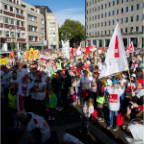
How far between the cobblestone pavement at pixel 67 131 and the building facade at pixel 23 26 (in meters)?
26.2

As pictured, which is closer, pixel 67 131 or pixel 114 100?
pixel 114 100

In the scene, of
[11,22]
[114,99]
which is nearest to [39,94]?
[114,99]

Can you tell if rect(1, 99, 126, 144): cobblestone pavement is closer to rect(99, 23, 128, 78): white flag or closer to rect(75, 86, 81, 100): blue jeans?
rect(75, 86, 81, 100): blue jeans

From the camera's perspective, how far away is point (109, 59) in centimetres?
398

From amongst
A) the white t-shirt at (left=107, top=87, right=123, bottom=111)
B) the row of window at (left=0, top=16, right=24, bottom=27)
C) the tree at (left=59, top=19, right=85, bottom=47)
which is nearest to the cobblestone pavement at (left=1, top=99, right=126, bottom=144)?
the white t-shirt at (left=107, top=87, right=123, bottom=111)

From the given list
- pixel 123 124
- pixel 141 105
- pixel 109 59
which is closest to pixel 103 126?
pixel 123 124

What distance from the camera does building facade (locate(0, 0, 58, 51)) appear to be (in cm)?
3625

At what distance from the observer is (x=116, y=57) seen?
12.8ft

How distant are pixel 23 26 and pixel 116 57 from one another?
45535 mm

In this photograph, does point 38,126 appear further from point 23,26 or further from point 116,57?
point 23,26

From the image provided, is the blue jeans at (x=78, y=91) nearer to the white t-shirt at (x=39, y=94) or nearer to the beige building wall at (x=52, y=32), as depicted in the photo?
the white t-shirt at (x=39, y=94)

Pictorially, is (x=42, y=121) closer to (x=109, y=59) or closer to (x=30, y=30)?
(x=109, y=59)

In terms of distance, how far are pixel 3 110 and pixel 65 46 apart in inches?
342

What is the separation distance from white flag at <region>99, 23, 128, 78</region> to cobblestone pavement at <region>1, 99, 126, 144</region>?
1.91 m
